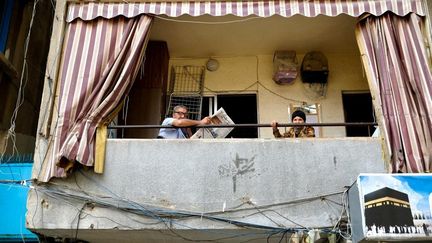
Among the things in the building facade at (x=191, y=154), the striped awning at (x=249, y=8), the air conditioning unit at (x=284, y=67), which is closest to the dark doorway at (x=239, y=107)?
the air conditioning unit at (x=284, y=67)

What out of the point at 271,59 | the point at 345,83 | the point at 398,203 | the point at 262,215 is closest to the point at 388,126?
the point at 398,203

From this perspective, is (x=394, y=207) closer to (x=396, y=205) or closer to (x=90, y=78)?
(x=396, y=205)

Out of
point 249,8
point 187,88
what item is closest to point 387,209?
point 249,8

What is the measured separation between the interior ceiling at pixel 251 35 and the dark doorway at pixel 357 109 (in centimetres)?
93

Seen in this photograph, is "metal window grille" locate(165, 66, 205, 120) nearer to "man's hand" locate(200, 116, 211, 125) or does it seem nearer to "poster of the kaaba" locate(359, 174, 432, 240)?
"man's hand" locate(200, 116, 211, 125)

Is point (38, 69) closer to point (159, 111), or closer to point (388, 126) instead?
point (159, 111)

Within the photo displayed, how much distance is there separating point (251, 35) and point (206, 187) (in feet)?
11.9

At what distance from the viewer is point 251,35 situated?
8695mm

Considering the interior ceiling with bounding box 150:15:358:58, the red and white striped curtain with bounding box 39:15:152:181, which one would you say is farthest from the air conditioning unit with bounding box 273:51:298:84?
the red and white striped curtain with bounding box 39:15:152:181

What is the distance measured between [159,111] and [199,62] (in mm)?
1695

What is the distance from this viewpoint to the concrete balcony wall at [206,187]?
6.07 metres

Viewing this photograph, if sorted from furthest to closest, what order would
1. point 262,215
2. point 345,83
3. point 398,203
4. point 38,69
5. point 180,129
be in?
point 38,69 → point 345,83 → point 180,129 → point 262,215 → point 398,203

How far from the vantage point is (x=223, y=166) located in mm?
6309

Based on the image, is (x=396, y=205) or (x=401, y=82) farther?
(x=401, y=82)
